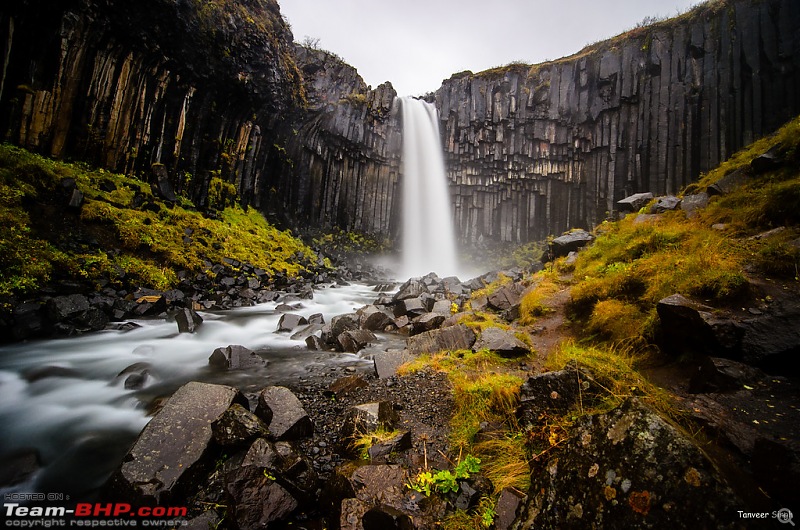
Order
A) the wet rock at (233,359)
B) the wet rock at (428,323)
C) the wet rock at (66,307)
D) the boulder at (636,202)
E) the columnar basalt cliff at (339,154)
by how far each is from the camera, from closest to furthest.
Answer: the wet rock at (233,359) → the wet rock at (66,307) → the wet rock at (428,323) → the boulder at (636,202) → the columnar basalt cliff at (339,154)

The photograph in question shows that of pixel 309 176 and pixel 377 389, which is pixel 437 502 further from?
pixel 309 176

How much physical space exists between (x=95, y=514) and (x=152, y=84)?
17898mm

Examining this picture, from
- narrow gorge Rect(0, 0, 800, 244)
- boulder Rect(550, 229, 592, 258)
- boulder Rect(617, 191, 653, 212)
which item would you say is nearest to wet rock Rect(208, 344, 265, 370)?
boulder Rect(550, 229, 592, 258)

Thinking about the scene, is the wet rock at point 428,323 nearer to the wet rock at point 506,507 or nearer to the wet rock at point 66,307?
the wet rock at point 506,507

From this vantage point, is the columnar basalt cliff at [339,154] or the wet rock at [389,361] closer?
the wet rock at [389,361]

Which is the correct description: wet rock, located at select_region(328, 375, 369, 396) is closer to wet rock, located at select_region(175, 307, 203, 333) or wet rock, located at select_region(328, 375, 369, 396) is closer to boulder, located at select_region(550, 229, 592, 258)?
wet rock, located at select_region(175, 307, 203, 333)

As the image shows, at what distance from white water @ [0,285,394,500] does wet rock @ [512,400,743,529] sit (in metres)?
4.57

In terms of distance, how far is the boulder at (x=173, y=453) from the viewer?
2832 mm

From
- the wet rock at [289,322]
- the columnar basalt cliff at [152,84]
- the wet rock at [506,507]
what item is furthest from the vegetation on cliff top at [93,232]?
the wet rock at [506,507]

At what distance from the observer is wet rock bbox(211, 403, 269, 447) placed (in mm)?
3246

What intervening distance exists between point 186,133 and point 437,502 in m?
19.9

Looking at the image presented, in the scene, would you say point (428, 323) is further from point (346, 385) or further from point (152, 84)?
point (152, 84)

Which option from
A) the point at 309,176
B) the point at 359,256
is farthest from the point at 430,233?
the point at 309,176

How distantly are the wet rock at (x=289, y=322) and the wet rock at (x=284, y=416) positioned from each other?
5.34 m
